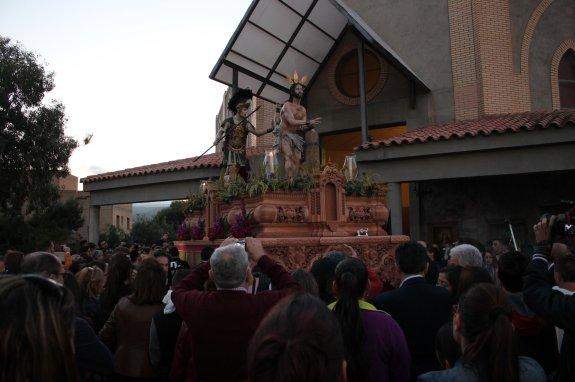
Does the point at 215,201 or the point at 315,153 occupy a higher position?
the point at 315,153

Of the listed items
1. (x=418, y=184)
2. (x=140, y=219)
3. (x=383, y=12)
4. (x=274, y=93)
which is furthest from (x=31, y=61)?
(x=140, y=219)

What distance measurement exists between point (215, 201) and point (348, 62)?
10367mm

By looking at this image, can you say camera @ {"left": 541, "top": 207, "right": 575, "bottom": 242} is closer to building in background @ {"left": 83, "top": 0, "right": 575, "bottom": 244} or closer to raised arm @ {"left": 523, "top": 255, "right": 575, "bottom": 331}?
raised arm @ {"left": 523, "top": 255, "right": 575, "bottom": 331}

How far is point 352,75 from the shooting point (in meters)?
19.5

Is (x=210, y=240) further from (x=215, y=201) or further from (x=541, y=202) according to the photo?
(x=541, y=202)

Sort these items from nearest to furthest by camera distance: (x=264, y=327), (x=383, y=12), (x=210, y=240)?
(x=264, y=327), (x=210, y=240), (x=383, y=12)

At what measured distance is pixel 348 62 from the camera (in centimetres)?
1945

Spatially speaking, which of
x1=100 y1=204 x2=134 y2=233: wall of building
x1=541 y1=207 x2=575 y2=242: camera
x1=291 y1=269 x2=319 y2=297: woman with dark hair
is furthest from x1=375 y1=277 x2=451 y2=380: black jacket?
x1=100 y1=204 x2=134 y2=233: wall of building

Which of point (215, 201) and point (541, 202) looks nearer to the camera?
point (215, 201)

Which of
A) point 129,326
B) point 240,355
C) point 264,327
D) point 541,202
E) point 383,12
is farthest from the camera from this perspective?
point 383,12

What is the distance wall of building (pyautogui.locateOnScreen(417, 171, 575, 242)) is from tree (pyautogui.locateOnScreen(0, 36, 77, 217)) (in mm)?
13460

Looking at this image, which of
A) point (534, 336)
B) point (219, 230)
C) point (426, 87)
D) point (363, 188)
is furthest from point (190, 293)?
point (426, 87)

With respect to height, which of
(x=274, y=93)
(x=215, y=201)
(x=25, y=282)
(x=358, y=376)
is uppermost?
(x=274, y=93)

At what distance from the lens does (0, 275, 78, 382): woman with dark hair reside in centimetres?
171
